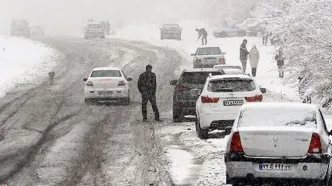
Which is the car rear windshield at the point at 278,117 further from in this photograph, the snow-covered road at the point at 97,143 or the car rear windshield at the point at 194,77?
the car rear windshield at the point at 194,77

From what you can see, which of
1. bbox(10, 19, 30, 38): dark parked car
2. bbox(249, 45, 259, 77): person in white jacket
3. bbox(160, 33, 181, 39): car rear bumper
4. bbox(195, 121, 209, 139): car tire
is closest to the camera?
bbox(195, 121, 209, 139): car tire

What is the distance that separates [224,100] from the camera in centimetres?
1702

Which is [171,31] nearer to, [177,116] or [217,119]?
[177,116]

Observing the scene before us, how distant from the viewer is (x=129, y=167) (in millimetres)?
13578

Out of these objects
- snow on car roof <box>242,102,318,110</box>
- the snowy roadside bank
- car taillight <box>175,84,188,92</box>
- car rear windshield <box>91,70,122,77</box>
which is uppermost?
snow on car roof <box>242,102,318,110</box>

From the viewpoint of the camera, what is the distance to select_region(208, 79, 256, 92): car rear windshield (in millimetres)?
17125

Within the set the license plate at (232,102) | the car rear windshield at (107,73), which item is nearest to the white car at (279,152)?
the license plate at (232,102)

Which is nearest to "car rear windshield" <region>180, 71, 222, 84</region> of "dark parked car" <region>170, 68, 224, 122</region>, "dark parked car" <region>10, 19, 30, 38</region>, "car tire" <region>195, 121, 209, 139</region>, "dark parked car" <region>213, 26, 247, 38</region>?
"dark parked car" <region>170, 68, 224, 122</region>

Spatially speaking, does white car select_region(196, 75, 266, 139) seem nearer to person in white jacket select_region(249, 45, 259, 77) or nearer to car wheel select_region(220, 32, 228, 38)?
person in white jacket select_region(249, 45, 259, 77)

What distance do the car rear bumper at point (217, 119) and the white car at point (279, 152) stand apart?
241 inches

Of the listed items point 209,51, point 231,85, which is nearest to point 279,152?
point 231,85

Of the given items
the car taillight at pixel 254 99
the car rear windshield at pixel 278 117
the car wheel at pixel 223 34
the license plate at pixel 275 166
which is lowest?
the car wheel at pixel 223 34

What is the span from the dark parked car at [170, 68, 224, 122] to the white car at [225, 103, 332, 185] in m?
9.31

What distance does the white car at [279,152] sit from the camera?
1036 centimetres
